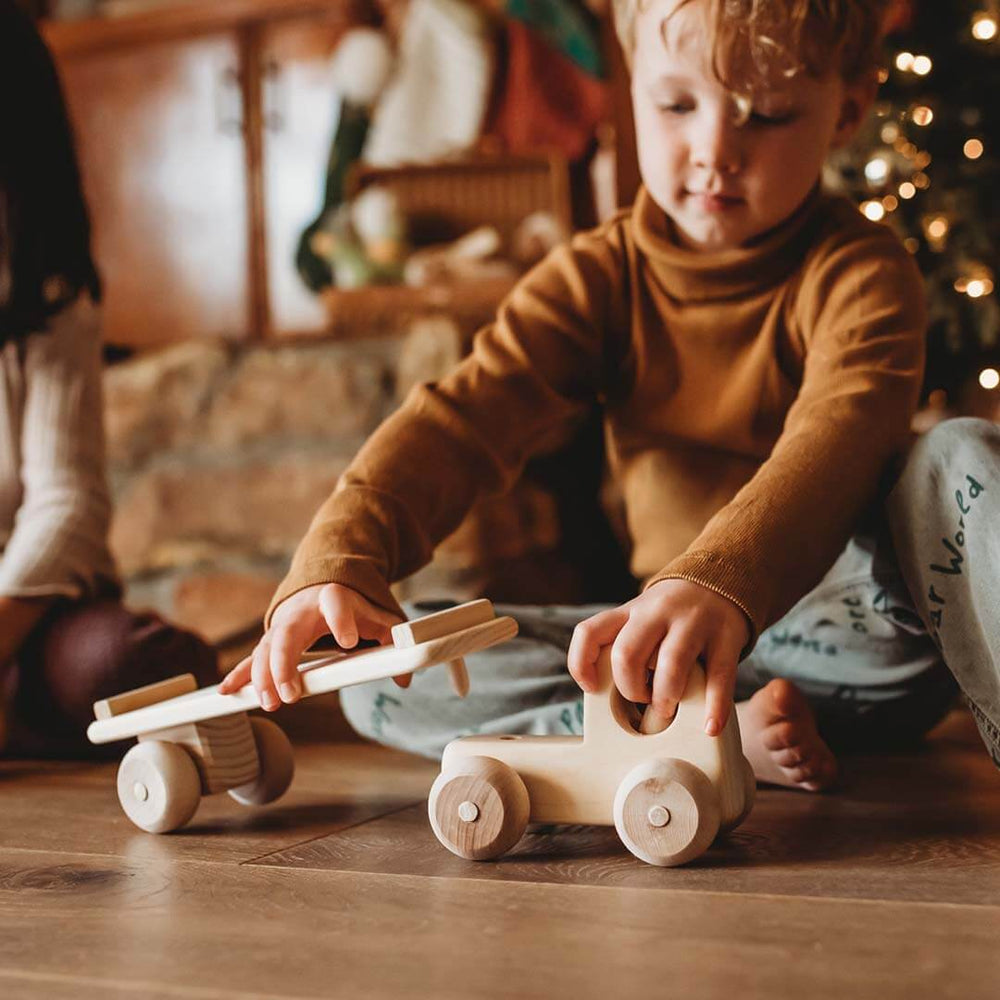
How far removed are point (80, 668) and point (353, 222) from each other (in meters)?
1.48

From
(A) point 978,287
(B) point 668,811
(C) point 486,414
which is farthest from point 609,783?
(A) point 978,287

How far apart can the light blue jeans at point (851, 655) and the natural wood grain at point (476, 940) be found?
0.91 feet

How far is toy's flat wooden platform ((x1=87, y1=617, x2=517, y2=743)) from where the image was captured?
2.33 ft

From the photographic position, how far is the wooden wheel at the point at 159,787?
82 cm

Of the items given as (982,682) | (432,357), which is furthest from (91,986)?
(432,357)

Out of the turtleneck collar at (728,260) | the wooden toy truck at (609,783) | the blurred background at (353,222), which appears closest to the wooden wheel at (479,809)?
the wooden toy truck at (609,783)

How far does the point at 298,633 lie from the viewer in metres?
0.80

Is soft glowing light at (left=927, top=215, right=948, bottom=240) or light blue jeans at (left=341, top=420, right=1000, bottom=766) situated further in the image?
soft glowing light at (left=927, top=215, right=948, bottom=240)

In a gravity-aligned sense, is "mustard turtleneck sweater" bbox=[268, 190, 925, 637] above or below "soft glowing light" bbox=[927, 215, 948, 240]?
below

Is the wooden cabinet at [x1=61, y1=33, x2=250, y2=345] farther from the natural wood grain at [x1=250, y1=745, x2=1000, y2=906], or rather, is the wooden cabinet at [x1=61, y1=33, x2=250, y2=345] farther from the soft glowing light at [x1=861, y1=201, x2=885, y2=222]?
the natural wood grain at [x1=250, y1=745, x2=1000, y2=906]

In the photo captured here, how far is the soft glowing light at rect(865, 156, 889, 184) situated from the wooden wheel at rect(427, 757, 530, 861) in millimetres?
1199

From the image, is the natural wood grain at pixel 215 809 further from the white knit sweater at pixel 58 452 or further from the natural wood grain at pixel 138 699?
the white knit sweater at pixel 58 452

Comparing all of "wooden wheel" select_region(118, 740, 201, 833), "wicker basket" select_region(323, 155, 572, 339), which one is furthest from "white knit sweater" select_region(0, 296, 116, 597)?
"wicker basket" select_region(323, 155, 572, 339)

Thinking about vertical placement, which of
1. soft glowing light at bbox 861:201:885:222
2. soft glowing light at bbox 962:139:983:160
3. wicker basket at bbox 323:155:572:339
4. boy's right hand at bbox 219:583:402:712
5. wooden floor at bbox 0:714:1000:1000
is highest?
wicker basket at bbox 323:155:572:339
